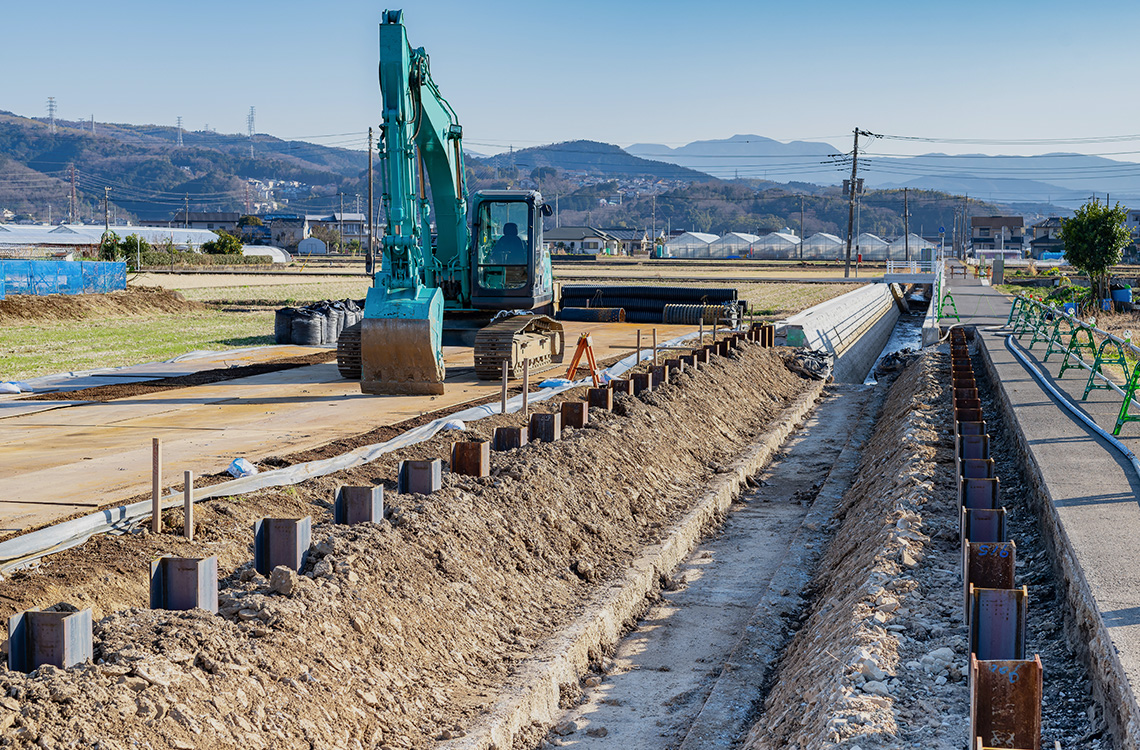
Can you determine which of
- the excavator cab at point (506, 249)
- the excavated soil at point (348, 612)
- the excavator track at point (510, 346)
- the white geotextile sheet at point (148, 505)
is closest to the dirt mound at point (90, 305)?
the excavator cab at point (506, 249)

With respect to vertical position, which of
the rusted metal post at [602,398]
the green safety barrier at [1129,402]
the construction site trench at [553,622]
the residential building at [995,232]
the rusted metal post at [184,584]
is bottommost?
the construction site trench at [553,622]

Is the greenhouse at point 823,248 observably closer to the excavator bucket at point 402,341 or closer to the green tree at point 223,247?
the green tree at point 223,247

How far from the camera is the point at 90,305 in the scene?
3244 centimetres

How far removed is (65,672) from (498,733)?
2407 millimetres

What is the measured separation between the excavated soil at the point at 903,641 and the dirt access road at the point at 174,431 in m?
6.06

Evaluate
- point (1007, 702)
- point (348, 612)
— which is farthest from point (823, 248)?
point (1007, 702)

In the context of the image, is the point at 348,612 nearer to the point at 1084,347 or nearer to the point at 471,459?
the point at 471,459

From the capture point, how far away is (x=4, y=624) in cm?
607

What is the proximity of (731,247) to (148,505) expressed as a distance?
147081mm

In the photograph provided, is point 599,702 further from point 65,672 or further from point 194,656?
point 65,672

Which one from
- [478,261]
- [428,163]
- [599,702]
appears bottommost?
[599,702]

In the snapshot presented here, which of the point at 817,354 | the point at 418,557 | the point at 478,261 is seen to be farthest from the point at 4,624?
the point at 817,354

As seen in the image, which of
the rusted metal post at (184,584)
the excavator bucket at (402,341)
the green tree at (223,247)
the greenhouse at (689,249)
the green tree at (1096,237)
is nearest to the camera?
the rusted metal post at (184,584)

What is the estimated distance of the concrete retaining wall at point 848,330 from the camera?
1080 inches
